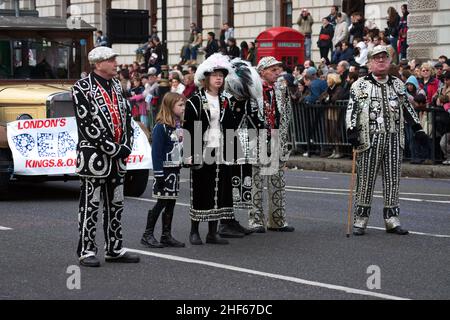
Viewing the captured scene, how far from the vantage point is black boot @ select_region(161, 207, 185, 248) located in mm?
11930

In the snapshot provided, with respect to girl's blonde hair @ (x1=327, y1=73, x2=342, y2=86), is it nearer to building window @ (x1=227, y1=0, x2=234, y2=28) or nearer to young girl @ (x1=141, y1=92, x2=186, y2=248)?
young girl @ (x1=141, y1=92, x2=186, y2=248)

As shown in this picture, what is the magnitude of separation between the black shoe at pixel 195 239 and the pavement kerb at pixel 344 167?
8968mm

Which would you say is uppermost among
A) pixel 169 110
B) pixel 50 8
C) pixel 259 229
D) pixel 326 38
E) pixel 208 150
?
pixel 50 8

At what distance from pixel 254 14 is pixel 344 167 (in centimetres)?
1913

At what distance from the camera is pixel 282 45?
3162 centimetres

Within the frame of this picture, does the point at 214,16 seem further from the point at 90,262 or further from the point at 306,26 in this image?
the point at 90,262

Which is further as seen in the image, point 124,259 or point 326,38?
point 326,38

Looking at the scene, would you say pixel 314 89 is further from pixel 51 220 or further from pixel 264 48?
pixel 51 220

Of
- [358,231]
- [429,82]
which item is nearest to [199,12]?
[429,82]

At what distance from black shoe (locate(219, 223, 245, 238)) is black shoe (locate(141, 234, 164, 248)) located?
945 mm

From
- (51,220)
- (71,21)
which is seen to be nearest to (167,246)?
(51,220)

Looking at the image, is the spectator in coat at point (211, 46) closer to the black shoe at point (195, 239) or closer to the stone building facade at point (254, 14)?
the stone building facade at point (254, 14)

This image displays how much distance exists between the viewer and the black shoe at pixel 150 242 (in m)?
11.9
